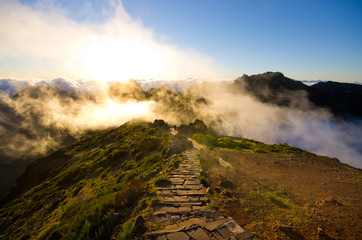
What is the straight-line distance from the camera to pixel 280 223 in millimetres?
6820

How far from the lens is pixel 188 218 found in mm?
6609

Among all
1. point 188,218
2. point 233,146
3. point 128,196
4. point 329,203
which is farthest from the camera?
point 233,146

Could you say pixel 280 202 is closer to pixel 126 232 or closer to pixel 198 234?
pixel 198 234

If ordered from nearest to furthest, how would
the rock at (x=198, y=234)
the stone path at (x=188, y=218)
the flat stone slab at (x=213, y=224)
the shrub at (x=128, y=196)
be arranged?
the rock at (x=198, y=234), the stone path at (x=188, y=218), the flat stone slab at (x=213, y=224), the shrub at (x=128, y=196)

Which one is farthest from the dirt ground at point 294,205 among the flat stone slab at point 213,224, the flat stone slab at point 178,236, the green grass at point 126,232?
the green grass at point 126,232

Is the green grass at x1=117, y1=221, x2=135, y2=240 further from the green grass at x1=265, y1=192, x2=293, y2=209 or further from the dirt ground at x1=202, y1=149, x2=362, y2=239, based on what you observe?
the green grass at x1=265, y1=192, x2=293, y2=209

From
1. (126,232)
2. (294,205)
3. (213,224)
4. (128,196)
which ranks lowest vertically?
(294,205)

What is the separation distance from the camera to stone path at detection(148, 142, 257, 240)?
223 inches

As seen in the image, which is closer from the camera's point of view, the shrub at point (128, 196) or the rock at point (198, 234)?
the rock at point (198, 234)

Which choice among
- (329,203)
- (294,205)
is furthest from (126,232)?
(329,203)

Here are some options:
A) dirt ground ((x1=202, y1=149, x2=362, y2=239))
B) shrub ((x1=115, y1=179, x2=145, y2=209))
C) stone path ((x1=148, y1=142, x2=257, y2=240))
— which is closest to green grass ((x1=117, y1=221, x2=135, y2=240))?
stone path ((x1=148, y1=142, x2=257, y2=240))

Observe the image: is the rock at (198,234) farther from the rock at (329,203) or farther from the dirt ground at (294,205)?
the rock at (329,203)

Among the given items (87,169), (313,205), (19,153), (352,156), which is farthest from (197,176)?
(352,156)

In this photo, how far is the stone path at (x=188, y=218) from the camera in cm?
566
